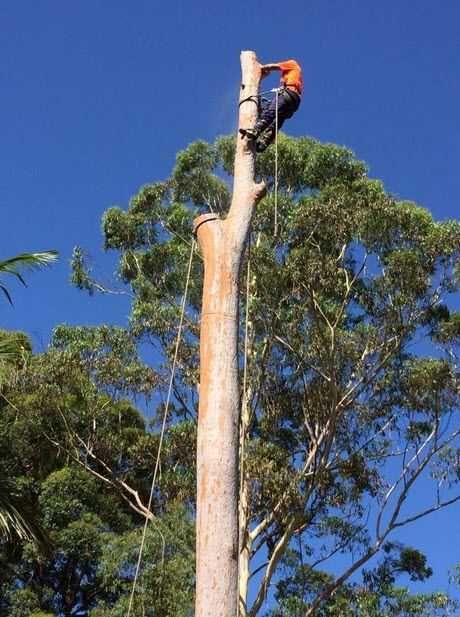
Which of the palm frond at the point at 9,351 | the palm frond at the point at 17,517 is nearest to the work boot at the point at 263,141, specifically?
the palm frond at the point at 9,351

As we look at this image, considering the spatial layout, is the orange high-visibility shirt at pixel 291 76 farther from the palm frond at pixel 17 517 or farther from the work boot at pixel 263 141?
the palm frond at pixel 17 517

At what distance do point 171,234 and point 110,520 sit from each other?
15.1ft

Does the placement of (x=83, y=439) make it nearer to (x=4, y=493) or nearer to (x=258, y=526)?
(x=258, y=526)

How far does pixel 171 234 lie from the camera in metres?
15.6

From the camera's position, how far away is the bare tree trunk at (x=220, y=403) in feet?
13.5

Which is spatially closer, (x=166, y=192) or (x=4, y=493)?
(x=4, y=493)

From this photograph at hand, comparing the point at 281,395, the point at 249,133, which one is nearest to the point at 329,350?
the point at 281,395

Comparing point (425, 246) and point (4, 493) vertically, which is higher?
point (425, 246)

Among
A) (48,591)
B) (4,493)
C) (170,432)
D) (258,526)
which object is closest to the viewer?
(4,493)

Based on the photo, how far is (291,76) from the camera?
22.3 ft

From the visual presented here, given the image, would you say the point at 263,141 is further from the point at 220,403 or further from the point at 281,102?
the point at 220,403

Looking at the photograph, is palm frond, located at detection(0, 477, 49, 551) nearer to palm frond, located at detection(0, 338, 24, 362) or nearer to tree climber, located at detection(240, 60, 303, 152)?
palm frond, located at detection(0, 338, 24, 362)

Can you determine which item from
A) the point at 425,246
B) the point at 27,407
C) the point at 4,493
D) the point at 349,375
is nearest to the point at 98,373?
the point at 27,407

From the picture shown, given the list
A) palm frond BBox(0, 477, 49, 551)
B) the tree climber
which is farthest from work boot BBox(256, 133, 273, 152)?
palm frond BBox(0, 477, 49, 551)
